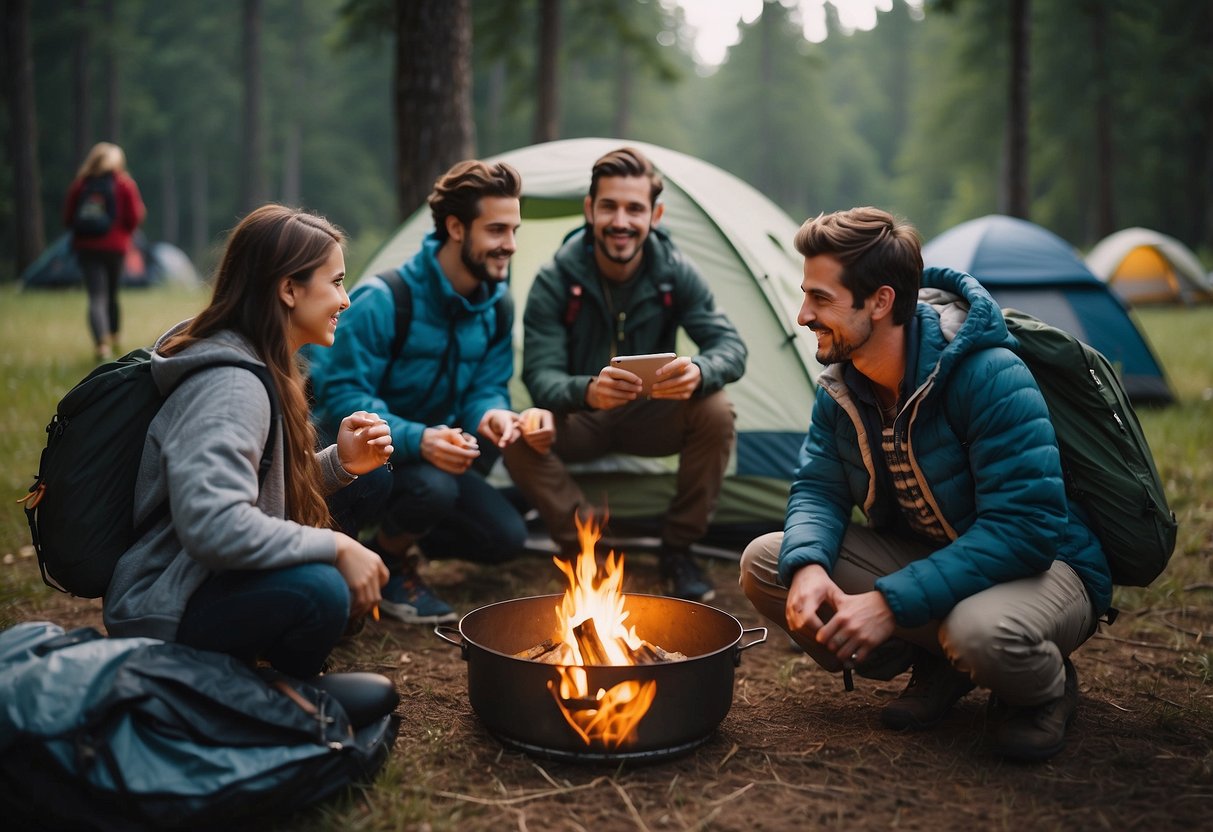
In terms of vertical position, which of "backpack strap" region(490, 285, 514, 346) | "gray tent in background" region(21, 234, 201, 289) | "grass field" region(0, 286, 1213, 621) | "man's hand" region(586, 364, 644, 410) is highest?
"backpack strap" region(490, 285, 514, 346)

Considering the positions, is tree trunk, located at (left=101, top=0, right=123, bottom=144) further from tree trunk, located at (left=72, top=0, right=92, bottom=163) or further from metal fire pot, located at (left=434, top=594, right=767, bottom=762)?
metal fire pot, located at (left=434, top=594, right=767, bottom=762)

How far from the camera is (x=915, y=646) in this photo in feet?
9.84

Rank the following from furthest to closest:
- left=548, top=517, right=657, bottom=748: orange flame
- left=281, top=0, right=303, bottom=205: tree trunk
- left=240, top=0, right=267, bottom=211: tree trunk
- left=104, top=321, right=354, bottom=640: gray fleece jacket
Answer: left=281, top=0, right=303, bottom=205: tree trunk < left=240, top=0, right=267, bottom=211: tree trunk < left=548, top=517, right=657, bottom=748: orange flame < left=104, top=321, right=354, bottom=640: gray fleece jacket

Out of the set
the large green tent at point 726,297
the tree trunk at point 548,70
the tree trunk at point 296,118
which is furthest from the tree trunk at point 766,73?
the large green tent at point 726,297

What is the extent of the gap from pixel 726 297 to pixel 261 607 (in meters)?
3.12

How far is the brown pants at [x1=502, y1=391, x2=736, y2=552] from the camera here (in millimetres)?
4203

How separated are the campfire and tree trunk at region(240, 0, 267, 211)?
23897mm

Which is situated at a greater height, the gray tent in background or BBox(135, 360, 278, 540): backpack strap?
BBox(135, 360, 278, 540): backpack strap

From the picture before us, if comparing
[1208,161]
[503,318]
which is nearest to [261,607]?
[503,318]

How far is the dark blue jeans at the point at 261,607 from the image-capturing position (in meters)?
2.37

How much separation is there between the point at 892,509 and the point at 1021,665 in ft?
1.94

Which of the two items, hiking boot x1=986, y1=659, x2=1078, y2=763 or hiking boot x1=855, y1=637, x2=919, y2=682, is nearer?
hiking boot x1=986, y1=659, x2=1078, y2=763

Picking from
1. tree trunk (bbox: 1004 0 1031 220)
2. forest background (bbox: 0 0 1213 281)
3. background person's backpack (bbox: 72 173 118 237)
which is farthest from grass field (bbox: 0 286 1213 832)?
tree trunk (bbox: 1004 0 1031 220)

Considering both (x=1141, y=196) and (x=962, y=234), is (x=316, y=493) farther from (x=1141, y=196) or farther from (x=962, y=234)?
(x=1141, y=196)
